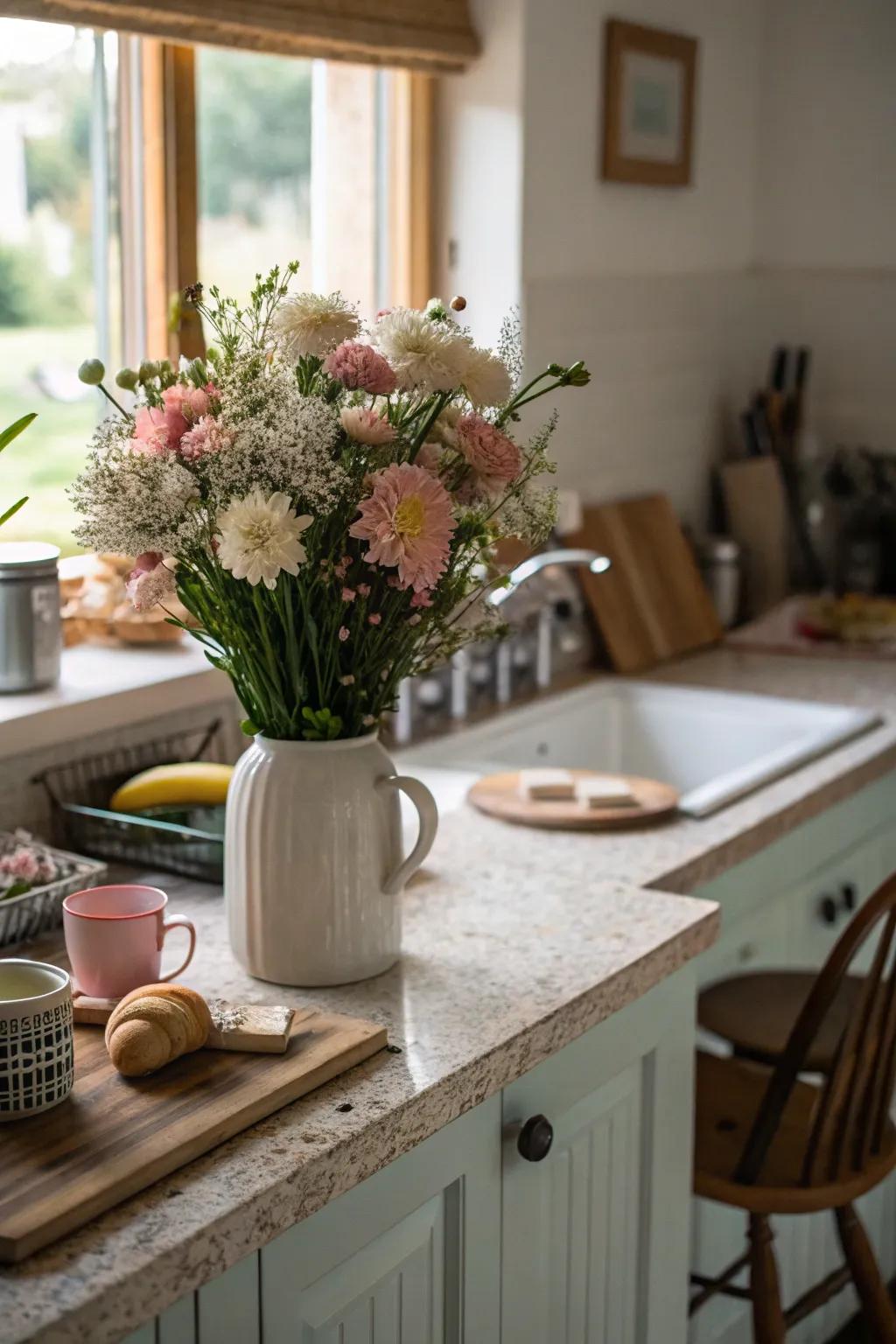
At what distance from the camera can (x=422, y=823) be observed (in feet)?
5.11

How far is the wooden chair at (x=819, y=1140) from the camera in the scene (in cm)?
186

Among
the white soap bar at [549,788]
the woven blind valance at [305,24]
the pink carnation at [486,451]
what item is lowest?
the white soap bar at [549,788]

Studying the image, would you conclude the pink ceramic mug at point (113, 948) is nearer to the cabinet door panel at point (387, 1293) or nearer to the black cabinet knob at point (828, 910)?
the cabinet door panel at point (387, 1293)

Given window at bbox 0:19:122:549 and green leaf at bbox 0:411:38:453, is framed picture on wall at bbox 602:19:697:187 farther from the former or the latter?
green leaf at bbox 0:411:38:453

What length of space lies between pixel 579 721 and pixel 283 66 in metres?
1.17

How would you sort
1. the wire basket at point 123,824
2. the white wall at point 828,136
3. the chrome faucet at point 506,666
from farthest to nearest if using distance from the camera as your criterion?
the white wall at point 828,136
the chrome faucet at point 506,666
the wire basket at point 123,824

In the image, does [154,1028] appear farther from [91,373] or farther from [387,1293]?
[91,373]

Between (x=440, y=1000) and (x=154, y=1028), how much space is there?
314 millimetres

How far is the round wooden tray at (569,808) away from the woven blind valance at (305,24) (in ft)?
3.49

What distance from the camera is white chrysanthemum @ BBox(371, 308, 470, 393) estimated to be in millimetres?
1392

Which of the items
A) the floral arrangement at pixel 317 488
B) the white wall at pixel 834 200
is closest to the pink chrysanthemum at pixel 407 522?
the floral arrangement at pixel 317 488

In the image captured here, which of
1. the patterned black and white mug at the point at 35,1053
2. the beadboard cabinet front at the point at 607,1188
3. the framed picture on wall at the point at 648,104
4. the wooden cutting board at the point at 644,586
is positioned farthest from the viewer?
the wooden cutting board at the point at 644,586

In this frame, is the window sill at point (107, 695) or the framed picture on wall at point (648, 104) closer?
the window sill at point (107, 695)

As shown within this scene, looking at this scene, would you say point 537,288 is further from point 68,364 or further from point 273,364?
point 273,364
